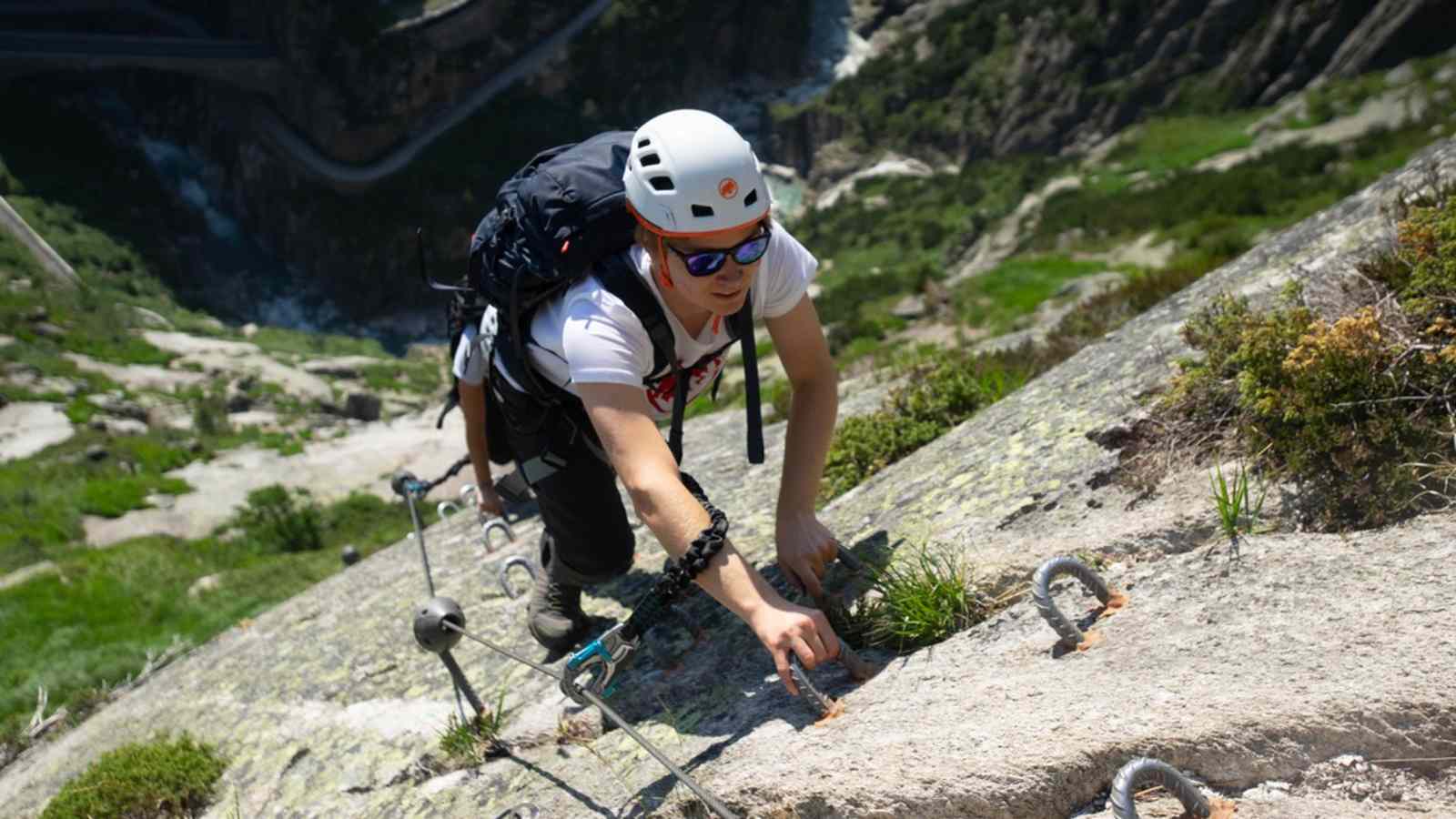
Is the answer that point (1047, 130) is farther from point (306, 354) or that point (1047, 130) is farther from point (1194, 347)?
point (1194, 347)

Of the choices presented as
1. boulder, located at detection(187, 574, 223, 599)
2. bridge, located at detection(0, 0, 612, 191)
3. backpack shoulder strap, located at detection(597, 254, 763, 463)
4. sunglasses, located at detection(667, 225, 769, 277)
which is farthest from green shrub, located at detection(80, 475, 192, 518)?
bridge, located at detection(0, 0, 612, 191)

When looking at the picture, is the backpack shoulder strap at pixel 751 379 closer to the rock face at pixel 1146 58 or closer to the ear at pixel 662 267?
the ear at pixel 662 267

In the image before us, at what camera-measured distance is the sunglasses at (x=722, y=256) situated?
3600 millimetres

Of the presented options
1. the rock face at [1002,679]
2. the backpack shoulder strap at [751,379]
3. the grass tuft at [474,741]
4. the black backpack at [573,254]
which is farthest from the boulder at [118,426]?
the backpack shoulder strap at [751,379]

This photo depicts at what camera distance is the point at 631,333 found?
3.78m

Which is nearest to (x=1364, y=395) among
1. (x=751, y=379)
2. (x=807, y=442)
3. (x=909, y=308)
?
(x=807, y=442)

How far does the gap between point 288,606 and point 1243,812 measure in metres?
7.98

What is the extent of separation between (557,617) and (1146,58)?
61236 mm

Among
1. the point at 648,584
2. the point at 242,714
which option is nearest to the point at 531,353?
the point at 648,584

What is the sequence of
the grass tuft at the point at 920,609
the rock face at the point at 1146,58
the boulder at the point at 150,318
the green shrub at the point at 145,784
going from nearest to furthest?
1. the grass tuft at the point at 920,609
2. the green shrub at the point at 145,784
3. the rock face at the point at 1146,58
4. the boulder at the point at 150,318

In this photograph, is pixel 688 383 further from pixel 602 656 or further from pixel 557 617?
pixel 557 617

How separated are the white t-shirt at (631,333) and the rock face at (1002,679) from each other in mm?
1183

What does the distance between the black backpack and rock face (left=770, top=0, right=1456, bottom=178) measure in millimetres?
49878

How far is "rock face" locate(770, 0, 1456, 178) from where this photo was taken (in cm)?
4619
